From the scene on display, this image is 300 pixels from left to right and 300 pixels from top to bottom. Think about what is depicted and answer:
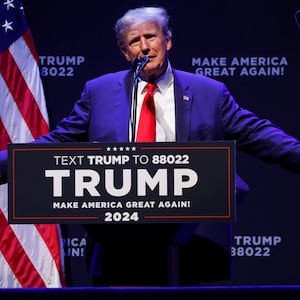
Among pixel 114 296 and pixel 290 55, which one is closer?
pixel 114 296

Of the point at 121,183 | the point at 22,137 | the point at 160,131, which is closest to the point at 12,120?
the point at 22,137

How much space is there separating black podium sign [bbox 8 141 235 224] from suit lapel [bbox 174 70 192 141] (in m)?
0.63

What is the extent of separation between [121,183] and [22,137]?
2.37 metres

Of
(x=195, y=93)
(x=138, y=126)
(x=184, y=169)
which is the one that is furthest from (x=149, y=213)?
(x=195, y=93)

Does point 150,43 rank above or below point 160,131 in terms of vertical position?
above

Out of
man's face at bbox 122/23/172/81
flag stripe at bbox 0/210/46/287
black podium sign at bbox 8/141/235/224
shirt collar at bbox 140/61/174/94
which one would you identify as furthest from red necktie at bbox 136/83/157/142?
flag stripe at bbox 0/210/46/287

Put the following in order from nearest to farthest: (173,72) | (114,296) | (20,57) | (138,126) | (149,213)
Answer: (114,296), (149,213), (138,126), (173,72), (20,57)

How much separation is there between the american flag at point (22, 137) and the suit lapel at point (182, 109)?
1669 mm

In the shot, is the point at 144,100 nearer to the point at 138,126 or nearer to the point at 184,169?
the point at 138,126

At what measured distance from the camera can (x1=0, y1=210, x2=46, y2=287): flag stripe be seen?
17.0ft

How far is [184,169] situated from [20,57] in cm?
258

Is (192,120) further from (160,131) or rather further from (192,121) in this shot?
(160,131)

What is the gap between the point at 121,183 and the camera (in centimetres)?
294

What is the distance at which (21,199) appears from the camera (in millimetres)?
2945
